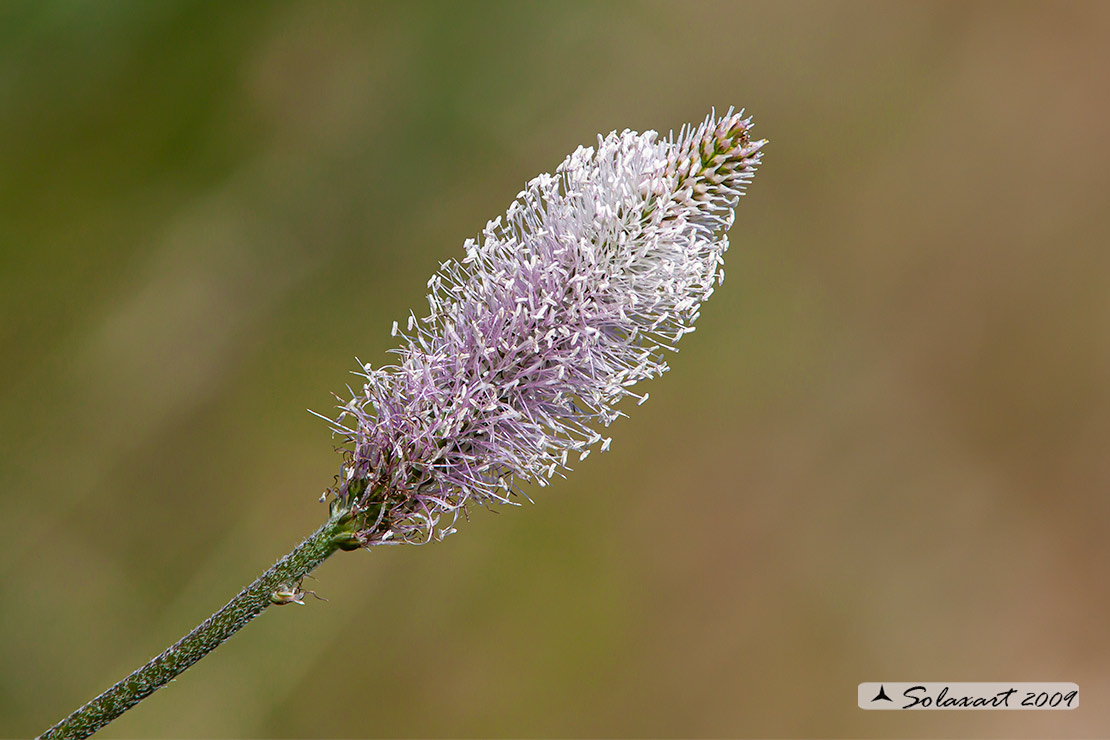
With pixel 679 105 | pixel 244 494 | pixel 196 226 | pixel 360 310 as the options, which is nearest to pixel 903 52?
pixel 679 105

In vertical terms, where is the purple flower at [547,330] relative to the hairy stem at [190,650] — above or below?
above

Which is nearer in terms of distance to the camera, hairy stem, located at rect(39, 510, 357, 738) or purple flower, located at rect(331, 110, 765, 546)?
hairy stem, located at rect(39, 510, 357, 738)

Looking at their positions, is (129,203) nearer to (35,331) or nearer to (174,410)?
(35,331)

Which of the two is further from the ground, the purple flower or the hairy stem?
the purple flower

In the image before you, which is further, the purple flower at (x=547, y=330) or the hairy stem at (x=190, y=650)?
the purple flower at (x=547, y=330)

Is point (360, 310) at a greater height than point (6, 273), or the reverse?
point (360, 310)

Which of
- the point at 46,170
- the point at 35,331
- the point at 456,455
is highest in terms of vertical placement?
the point at 46,170

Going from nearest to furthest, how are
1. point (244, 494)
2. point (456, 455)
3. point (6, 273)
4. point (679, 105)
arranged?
point (456, 455) → point (6, 273) → point (244, 494) → point (679, 105)

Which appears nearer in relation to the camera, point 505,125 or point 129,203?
point 129,203
